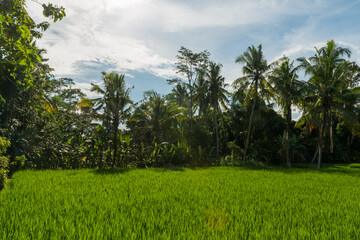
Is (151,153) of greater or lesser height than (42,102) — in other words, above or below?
below

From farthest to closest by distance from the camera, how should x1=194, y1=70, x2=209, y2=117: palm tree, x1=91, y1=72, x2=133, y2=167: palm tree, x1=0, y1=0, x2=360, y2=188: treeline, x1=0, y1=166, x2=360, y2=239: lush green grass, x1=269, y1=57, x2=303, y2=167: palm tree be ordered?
1. x1=194, y1=70, x2=209, y2=117: palm tree
2. x1=269, y1=57, x2=303, y2=167: palm tree
3. x1=91, y1=72, x2=133, y2=167: palm tree
4. x1=0, y1=0, x2=360, y2=188: treeline
5. x1=0, y1=166, x2=360, y2=239: lush green grass

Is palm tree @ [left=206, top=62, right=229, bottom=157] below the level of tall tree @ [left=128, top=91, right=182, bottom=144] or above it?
above

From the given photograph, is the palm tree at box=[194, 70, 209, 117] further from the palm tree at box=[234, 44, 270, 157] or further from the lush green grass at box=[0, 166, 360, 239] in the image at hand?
the lush green grass at box=[0, 166, 360, 239]

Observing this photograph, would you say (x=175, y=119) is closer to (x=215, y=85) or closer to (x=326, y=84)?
(x=215, y=85)

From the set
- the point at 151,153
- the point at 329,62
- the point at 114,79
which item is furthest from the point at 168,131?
the point at 329,62

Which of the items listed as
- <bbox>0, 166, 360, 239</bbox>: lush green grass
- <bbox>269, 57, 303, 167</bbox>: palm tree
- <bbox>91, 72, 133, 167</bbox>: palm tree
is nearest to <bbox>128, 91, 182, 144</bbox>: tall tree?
<bbox>91, 72, 133, 167</bbox>: palm tree

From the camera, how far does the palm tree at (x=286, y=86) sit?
58.1ft

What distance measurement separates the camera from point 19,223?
132 inches

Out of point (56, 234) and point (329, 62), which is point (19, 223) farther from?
point (329, 62)

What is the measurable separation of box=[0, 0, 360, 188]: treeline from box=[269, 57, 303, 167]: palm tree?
0.22ft

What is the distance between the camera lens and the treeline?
992cm

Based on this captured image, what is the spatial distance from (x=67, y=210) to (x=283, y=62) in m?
18.2

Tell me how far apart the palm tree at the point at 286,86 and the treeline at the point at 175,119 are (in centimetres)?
7

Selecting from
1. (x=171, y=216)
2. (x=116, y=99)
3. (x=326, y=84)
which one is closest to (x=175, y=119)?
(x=116, y=99)
